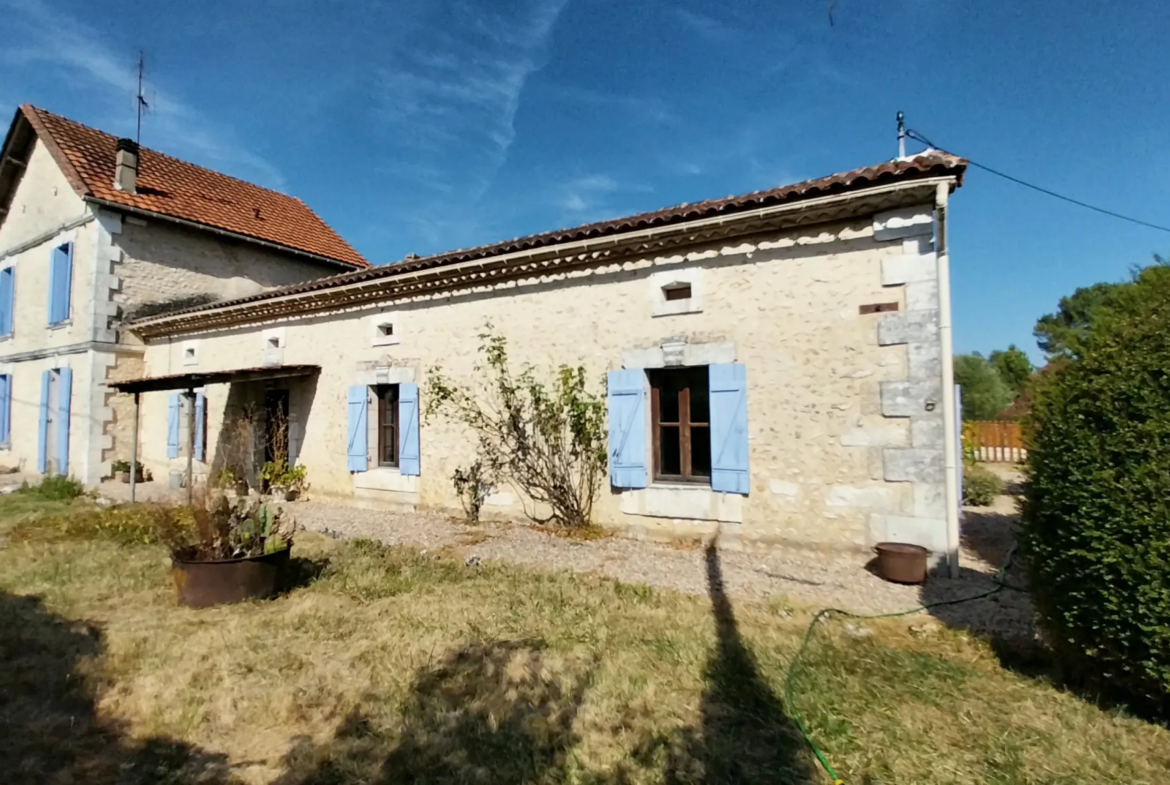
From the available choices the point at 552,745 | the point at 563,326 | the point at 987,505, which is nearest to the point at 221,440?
the point at 563,326

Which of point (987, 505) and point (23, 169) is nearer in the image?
point (987, 505)

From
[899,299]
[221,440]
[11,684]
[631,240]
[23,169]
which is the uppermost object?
[23,169]

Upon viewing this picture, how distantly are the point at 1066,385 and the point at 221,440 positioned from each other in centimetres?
1199

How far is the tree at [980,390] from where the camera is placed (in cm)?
2441

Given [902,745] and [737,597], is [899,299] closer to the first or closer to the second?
[737,597]

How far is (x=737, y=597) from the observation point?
15.3 ft

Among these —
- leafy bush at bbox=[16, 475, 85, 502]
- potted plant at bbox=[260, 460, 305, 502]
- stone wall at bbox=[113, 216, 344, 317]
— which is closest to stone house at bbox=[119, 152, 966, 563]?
potted plant at bbox=[260, 460, 305, 502]

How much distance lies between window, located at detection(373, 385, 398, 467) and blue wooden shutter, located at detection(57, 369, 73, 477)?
24.9 ft

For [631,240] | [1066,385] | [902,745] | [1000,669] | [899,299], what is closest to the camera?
[902,745]

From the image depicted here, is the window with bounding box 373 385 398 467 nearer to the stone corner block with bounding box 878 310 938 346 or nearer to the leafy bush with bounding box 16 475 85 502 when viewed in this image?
the leafy bush with bounding box 16 475 85 502

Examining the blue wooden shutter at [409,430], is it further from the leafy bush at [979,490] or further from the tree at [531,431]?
the leafy bush at [979,490]

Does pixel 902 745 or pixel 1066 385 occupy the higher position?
pixel 1066 385

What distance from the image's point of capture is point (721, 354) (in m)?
6.25

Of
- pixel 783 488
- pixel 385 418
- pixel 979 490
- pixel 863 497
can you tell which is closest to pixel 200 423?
pixel 385 418
